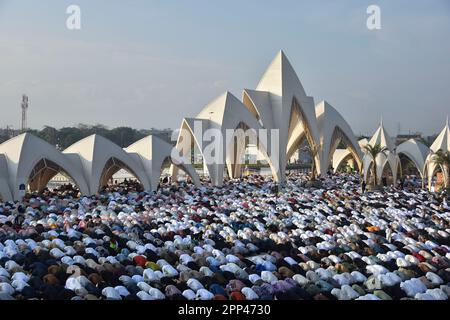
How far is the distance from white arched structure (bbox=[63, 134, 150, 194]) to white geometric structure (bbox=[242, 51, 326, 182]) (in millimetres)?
9916

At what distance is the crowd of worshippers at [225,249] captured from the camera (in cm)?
999

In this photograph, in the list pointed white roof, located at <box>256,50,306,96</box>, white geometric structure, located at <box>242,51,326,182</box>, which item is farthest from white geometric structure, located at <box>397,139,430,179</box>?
pointed white roof, located at <box>256,50,306,96</box>

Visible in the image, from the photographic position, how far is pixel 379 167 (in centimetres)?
3166

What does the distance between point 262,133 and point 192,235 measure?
62.0 feet

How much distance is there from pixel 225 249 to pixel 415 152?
27845 mm

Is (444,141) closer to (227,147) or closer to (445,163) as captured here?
(445,163)

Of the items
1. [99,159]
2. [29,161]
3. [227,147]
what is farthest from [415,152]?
[29,161]

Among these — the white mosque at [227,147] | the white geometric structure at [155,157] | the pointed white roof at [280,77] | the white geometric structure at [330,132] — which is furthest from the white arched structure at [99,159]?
the white geometric structure at [330,132]

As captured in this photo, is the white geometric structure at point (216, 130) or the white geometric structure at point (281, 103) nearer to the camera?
the white geometric structure at point (216, 130)

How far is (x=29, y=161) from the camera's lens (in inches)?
919

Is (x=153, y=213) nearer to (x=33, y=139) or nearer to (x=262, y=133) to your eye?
(x=33, y=139)

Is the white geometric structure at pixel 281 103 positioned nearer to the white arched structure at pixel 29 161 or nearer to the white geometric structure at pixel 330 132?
the white geometric structure at pixel 330 132

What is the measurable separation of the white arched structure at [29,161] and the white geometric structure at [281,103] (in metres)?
13.3
